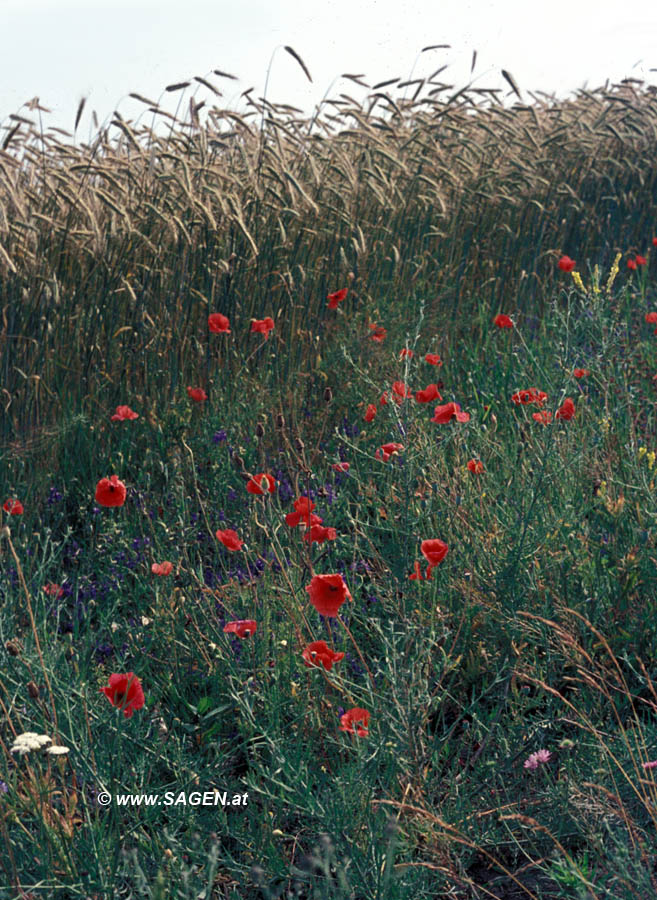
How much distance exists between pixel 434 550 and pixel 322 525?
35.1 inches

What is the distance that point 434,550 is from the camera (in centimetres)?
168

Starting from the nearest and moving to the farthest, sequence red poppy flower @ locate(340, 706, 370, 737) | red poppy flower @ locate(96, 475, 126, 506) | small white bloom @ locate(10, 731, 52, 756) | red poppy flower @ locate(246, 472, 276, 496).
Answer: small white bloom @ locate(10, 731, 52, 756) → red poppy flower @ locate(340, 706, 370, 737) → red poppy flower @ locate(246, 472, 276, 496) → red poppy flower @ locate(96, 475, 126, 506)

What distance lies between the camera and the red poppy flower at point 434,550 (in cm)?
166

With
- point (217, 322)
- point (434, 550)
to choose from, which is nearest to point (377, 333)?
point (217, 322)

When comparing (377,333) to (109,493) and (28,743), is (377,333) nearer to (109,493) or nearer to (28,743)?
(109,493)

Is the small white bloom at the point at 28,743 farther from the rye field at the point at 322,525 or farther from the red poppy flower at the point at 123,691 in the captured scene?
the red poppy flower at the point at 123,691

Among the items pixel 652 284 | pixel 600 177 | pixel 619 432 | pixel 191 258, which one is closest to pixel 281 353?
pixel 191 258

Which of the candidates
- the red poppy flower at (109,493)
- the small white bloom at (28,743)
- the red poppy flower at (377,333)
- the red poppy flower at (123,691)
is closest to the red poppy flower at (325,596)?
the red poppy flower at (123,691)

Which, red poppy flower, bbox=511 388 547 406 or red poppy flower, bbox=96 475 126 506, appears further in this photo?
red poppy flower, bbox=511 388 547 406

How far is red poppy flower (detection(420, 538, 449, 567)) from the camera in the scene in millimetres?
1661

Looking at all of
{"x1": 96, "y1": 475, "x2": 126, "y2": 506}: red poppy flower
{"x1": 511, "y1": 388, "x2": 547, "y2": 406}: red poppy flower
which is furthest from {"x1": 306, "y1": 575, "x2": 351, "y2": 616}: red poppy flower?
{"x1": 511, "y1": 388, "x2": 547, "y2": 406}: red poppy flower

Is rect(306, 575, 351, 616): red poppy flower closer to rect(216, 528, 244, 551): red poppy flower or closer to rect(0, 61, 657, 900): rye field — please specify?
rect(0, 61, 657, 900): rye field

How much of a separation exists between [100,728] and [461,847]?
30.0 inches

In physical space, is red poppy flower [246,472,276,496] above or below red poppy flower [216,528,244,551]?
above
